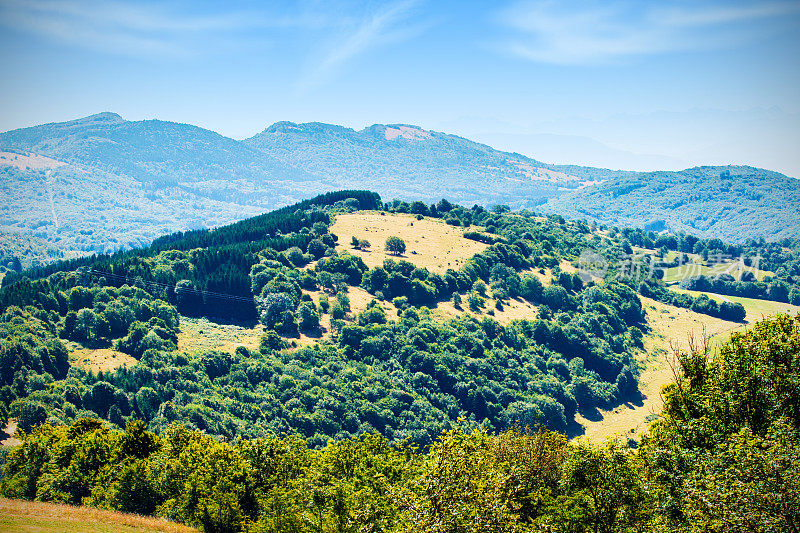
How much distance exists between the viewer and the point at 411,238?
164 meters

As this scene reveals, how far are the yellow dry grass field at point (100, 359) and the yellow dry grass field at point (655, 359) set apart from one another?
83.6 m

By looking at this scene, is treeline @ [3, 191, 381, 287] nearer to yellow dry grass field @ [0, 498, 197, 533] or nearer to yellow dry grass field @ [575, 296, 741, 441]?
yellow dry grass field @ [0, 498, 197, 533]

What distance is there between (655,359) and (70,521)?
139617mm

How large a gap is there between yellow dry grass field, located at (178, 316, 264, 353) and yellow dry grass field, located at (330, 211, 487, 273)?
1693 inches

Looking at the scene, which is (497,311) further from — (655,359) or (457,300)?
(655,359)

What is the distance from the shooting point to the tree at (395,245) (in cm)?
14949

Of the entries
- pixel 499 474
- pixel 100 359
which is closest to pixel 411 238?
pixel 100 359

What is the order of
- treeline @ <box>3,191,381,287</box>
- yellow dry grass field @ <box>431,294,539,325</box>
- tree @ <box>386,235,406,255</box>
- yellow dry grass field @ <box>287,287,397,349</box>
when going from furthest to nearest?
tree @ <box>386,235,406,255</box>, yellow dry grass field @ <box>431,294,539,325</box>, treeline @ <box>3,191,381,287</box>, yellow dry grass field @ <box>287,287,397,349</box>

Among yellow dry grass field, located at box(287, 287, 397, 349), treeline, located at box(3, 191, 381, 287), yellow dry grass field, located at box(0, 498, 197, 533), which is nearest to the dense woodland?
treeline, located at box(3, 191, 381, 287)

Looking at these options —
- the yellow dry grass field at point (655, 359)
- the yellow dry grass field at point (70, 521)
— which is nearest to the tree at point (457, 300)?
the yellow dry grass field at point (655, 359)

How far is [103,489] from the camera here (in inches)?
1743

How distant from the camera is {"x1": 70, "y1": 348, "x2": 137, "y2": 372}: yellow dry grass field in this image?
260 ft

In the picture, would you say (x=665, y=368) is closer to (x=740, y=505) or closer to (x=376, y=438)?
(x=376, y=438)

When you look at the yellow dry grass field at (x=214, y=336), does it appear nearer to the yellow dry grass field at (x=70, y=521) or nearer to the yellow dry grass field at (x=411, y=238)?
the yellow dry grass field at (x=411, y=238)
